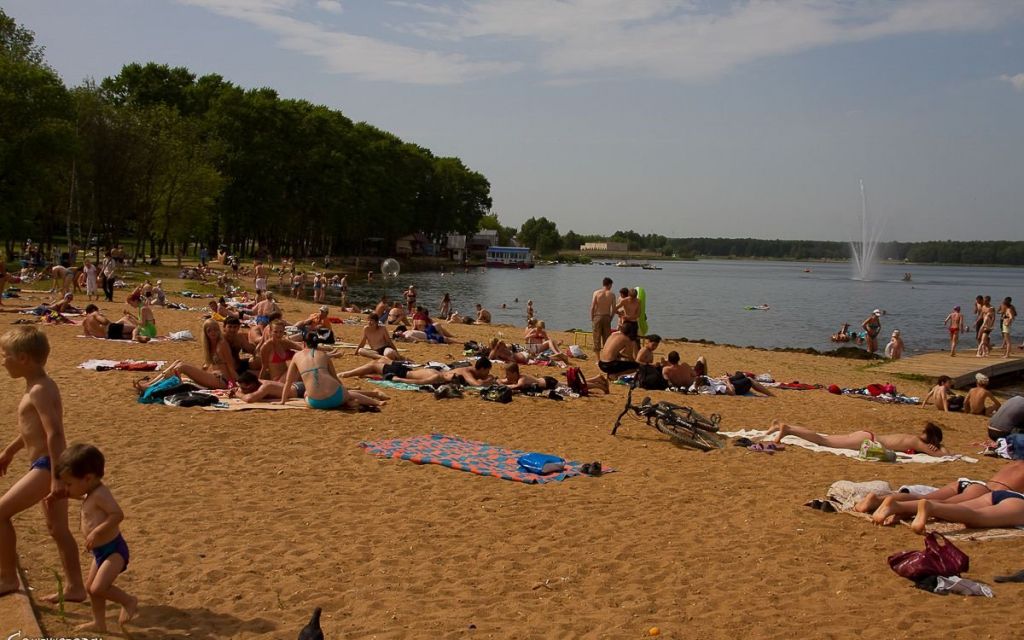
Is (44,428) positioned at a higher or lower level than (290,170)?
lower

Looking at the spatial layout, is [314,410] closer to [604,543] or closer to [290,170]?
[604,543]

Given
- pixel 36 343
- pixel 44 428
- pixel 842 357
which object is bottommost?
pixel 842 357

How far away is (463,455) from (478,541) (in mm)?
2367

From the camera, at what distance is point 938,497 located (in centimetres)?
700

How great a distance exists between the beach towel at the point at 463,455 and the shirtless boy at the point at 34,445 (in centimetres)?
400

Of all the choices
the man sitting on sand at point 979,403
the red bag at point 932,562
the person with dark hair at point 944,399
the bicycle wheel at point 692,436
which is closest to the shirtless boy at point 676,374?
the person with dark hair at point 944,399

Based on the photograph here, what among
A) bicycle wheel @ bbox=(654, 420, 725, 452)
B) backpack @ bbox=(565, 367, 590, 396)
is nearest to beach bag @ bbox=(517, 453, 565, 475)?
bicycle wheel @ bbox=(654, 420, 725, 452)

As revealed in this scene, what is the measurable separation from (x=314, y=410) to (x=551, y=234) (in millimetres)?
175606

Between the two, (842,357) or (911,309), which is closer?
(842,357)

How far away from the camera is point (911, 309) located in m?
55.5

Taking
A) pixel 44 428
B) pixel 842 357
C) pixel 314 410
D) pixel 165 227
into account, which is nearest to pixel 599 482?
pixel 314 410

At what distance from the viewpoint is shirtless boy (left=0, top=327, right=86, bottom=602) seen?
170 inches

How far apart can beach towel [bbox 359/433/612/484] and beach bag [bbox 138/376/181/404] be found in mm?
3125

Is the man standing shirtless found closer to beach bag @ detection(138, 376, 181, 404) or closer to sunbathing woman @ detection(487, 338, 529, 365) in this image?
sunbathing woman @ detection(487, 338, 529, 365)
